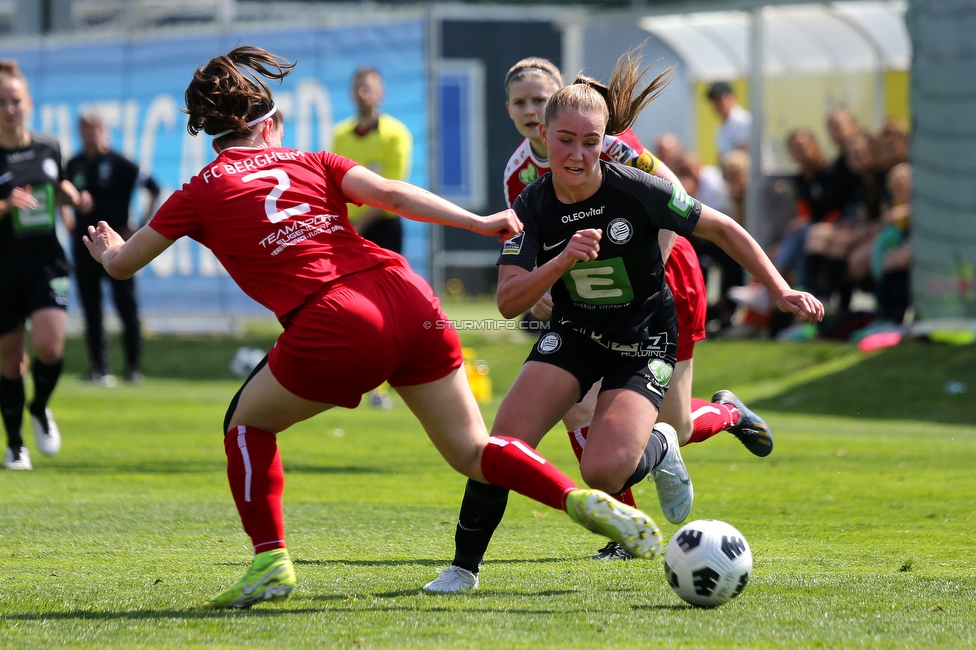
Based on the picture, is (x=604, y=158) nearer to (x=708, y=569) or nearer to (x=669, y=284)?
(x=669, y=284)

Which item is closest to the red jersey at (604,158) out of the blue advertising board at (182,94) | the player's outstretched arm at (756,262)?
the player's outstretched arm at (756,262)

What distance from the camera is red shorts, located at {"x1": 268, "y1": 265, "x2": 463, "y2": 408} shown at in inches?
184

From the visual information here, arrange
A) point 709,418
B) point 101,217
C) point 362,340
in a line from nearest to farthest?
point 362,340 → point 709,418 → point 101,217

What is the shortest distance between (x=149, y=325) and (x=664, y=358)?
48.5 feet

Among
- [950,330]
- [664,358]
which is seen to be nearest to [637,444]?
[664,358]

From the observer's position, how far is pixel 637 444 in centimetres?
534

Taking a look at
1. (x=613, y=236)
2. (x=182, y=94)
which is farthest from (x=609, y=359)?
(x=182, y=94)

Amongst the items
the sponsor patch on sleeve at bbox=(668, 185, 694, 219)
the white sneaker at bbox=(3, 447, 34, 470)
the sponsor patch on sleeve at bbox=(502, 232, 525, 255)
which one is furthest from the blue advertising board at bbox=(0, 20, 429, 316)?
the sponsor patch on sleeve at bbox=(502, 232, 525, 255)

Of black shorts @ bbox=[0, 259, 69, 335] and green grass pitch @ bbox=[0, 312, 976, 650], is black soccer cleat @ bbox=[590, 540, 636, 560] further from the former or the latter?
black shorts @ bbox=[0, 259, 69, 335]

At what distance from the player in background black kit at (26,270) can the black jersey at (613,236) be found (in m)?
4.74

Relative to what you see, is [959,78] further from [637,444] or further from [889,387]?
[637,444]

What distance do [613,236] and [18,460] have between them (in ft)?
17.3

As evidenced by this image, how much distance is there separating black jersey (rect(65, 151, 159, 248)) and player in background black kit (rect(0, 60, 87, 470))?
20.2 ft

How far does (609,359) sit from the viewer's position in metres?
5.57
